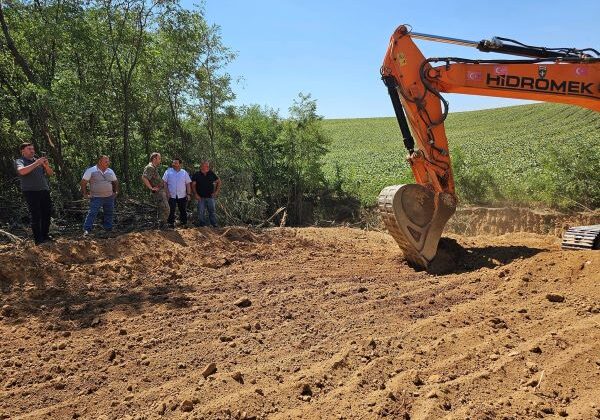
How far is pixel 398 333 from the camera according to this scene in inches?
173

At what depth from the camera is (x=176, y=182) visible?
353 inches

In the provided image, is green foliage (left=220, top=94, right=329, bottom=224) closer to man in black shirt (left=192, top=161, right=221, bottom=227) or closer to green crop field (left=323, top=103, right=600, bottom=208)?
green crop field (left=323, top=103, right=600, bottom=208)

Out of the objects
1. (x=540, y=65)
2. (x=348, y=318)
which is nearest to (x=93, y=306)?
(x=348, y=318)

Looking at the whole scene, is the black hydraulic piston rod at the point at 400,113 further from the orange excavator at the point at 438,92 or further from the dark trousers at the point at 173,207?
the dark trousers at the point at 173,207

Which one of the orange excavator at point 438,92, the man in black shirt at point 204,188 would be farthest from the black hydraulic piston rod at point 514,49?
the man in black shirt at point 204,188

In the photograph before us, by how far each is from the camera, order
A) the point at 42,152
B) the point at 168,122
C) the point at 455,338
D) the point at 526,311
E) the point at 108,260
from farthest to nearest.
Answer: the point at 168,122, the point at 42,152, the point at 108,260, the point at 526,311, the point at 455,338

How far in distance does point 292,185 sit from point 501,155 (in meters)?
11.5

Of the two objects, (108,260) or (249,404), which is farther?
(108,260)

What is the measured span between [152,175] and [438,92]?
17.0 feet

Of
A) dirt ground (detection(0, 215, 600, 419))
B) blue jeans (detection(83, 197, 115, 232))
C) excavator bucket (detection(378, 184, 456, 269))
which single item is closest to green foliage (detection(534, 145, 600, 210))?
dirt ground (detection(0, 215, 600, 419))

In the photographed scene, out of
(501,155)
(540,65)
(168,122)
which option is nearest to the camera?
(540,65)

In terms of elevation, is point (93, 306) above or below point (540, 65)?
below

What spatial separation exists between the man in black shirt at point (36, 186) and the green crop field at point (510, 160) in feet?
32.5

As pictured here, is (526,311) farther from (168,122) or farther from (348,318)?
(168,122)
